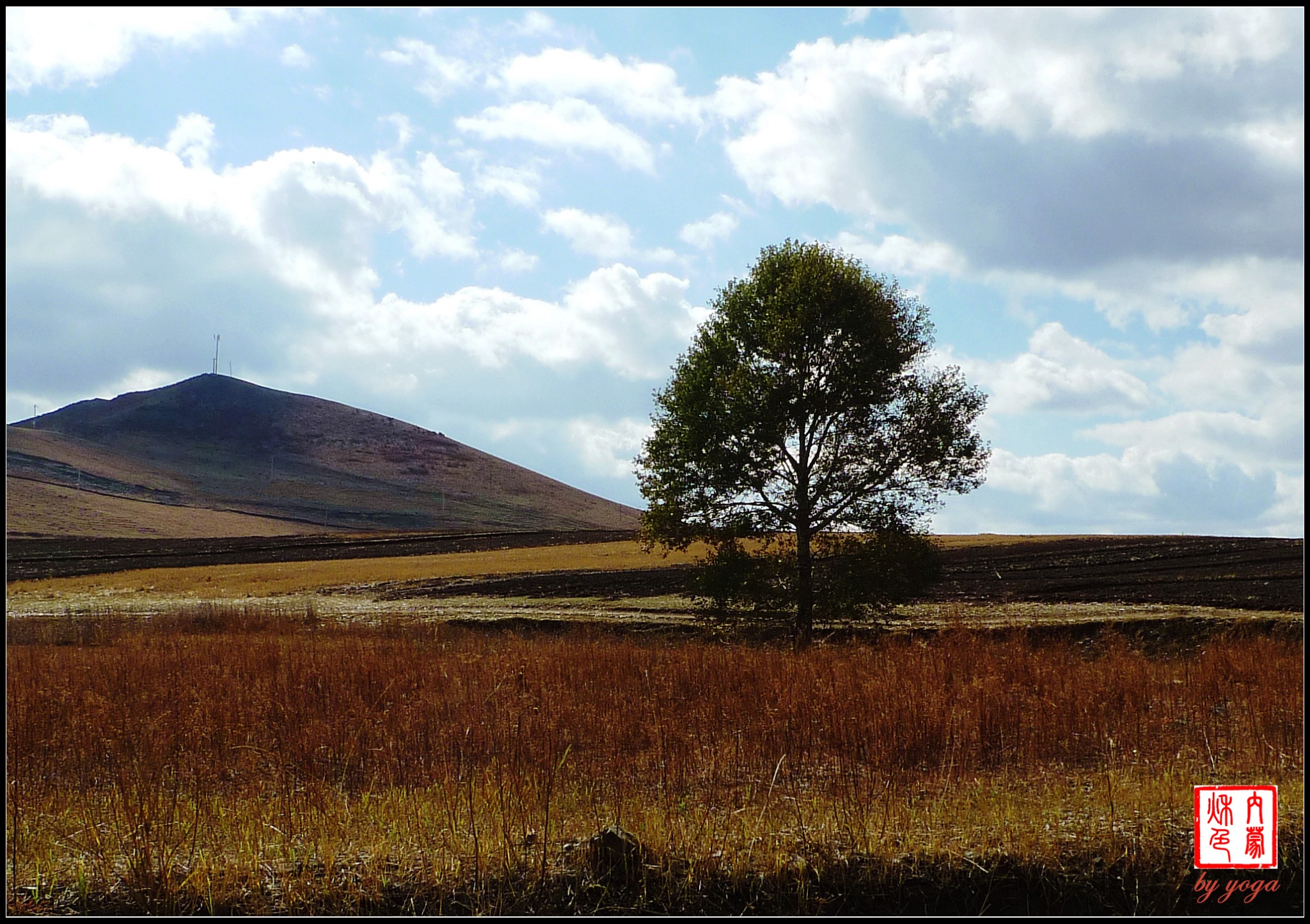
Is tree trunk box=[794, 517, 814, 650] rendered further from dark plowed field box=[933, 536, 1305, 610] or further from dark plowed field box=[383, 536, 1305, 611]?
dark plowed field box=[933, 536, 1305, 610]

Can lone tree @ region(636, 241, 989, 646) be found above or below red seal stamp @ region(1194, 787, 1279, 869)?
above

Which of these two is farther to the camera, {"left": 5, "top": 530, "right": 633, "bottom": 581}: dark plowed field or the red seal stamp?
{"left": 5, "top": 530, "right": 633, "bottom": 581}: dark plowed field

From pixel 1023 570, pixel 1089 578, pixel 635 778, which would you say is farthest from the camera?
pixel 1023 570

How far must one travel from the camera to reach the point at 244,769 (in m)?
11.0

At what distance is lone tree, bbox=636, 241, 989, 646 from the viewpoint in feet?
96.1

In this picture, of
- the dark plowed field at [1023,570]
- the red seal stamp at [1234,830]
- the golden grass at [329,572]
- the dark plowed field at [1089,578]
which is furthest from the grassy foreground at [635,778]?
the golden grass at [329,572]

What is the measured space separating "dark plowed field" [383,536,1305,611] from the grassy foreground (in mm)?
15907

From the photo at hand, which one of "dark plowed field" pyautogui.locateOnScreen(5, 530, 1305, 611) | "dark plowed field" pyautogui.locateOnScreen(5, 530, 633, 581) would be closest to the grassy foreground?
"dark plowed field" pyautogui.locateOnScreen(5, 530, 1305, 611)

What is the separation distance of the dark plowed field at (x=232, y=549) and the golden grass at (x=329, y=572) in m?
6.28

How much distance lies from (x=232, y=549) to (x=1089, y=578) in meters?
85.8

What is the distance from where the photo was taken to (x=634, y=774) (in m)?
10.2

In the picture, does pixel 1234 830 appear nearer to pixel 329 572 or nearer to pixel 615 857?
pixel 615 857

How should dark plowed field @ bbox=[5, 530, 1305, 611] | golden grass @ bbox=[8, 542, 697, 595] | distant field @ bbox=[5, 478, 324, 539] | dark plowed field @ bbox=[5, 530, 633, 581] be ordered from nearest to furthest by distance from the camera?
dark plowed field @ bbox=[5, 530, 1305, 611] < golden grass @ bbox=[8, 542, 697, 595] < dark plowed field @ bbox=[5, 530, 633, 581] < distant field @ bbox=[5, 478, 324, 539]

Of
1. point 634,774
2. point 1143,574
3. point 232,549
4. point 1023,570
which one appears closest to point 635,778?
point 634,774
